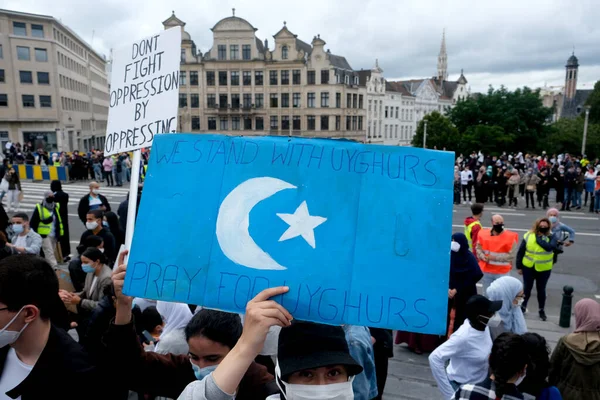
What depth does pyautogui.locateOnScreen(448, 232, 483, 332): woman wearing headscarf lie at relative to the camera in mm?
5609

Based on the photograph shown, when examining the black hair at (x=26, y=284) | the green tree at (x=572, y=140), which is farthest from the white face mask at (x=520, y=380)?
the green tree at (x=572, y=140)

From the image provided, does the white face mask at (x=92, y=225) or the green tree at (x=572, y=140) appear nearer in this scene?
the white face mask at (x=92, y=225)

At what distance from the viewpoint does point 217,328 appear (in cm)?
249

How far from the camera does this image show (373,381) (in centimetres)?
291

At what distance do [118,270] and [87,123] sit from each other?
3240 inches

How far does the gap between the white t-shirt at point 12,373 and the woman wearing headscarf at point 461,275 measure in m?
4.78

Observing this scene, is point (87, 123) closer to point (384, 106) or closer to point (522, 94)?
point (384, 106)

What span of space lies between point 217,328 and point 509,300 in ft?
10.5

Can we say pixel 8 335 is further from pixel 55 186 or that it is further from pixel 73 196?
pixel 73 196

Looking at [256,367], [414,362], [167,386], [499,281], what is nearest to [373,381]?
[256,367]

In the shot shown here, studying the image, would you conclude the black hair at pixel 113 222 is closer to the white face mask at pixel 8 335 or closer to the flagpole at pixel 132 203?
the flagpole at pixel 132 203

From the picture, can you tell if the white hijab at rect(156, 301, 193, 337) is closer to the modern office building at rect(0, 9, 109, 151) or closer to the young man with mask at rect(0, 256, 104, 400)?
the young man with mask at rect(0, 256, 104, 400)

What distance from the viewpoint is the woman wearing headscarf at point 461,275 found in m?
5.61

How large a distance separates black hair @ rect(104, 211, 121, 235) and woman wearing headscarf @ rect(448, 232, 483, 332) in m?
5.78
